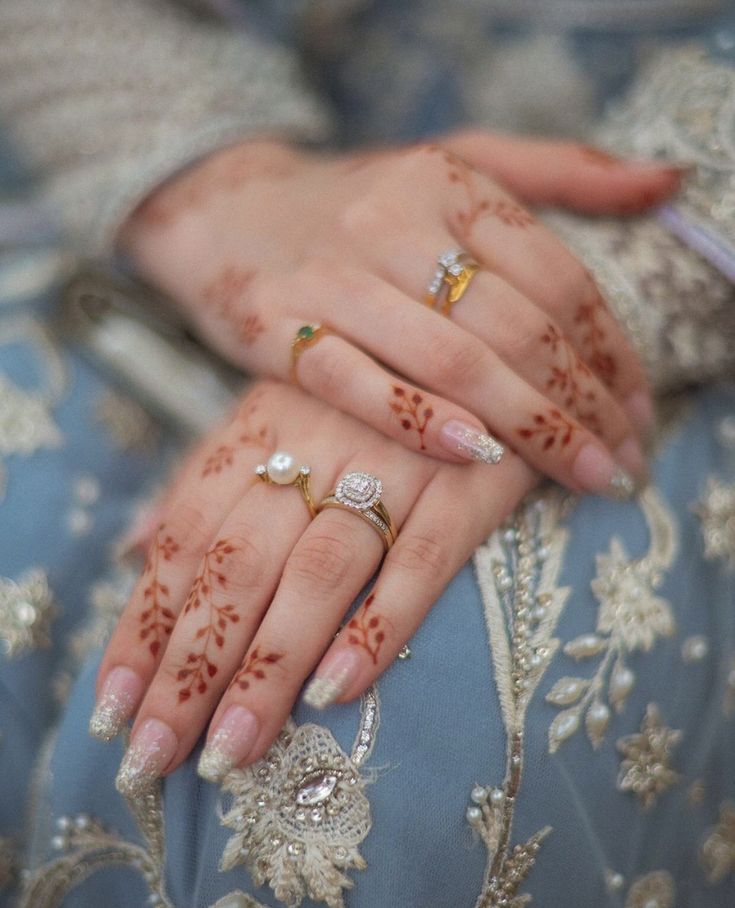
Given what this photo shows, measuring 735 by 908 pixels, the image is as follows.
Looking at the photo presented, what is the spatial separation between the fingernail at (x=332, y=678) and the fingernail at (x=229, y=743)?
0.04m

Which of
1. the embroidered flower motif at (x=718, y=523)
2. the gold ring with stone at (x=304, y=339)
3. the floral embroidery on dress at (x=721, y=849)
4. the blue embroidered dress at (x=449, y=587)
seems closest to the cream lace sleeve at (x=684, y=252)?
the blue embroidered dress at (x=449, y=587)

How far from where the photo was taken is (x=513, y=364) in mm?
547

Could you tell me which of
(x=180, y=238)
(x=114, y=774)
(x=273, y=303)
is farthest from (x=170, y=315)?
(x=114, y=774)

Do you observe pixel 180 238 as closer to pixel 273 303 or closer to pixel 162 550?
pixel 273 303

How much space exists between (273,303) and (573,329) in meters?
0.23

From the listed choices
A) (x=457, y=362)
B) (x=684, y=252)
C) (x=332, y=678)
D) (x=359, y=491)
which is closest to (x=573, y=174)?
(x=684, y=252)

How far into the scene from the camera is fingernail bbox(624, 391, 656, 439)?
609mm

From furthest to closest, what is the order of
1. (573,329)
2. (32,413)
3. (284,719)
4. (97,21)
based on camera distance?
(97,21), (32,413), (573,329), (284,719)

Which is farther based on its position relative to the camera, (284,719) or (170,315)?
(170,315)

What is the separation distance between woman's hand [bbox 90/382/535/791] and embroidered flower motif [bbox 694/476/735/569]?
151 mm

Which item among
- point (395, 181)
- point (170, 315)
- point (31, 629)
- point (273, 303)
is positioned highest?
point (395, 181)

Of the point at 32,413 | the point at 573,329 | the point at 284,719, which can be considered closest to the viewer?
the point at 284,719

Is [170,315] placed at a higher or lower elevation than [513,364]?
lower

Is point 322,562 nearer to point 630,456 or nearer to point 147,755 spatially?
point 147,755
